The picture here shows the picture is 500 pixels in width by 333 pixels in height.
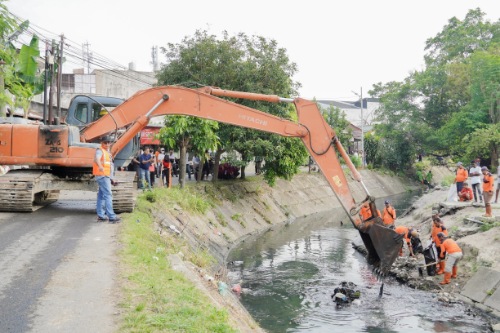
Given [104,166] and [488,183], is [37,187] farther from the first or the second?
[488,183]

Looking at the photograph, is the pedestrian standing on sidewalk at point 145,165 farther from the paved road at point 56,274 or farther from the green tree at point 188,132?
the paved road at point 56,274

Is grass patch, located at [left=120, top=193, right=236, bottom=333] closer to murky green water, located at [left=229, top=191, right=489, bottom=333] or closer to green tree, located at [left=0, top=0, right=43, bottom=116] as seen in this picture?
murky green water, located at [left=229, top=191, right=489, bottom=333]

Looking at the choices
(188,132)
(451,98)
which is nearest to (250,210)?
(188,132)

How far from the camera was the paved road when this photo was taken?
5750 millimetres

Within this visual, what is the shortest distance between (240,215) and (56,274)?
52.9 feet

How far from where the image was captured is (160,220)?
48.3ft

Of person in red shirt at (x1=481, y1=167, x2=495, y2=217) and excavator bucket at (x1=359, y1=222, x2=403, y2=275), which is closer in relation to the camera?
excavator bucket at (x1=359, y1=222, x2=403, y2=275)

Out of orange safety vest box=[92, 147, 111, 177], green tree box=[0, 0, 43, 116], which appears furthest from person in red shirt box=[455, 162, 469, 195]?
green tree box=[0, 0, 43, 116]

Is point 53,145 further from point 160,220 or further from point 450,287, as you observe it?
point 450,287

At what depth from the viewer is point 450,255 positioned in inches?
521

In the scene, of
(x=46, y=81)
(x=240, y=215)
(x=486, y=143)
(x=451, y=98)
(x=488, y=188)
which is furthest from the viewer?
(x=451, y=98)

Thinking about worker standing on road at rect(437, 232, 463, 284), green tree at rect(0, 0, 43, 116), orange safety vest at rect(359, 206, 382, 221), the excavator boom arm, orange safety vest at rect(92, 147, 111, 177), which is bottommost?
Answer: worker standing on road at rect(437, 232, 463, 284)

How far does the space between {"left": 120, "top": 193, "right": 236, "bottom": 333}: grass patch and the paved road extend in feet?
0.78

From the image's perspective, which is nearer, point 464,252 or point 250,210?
point 464,252
